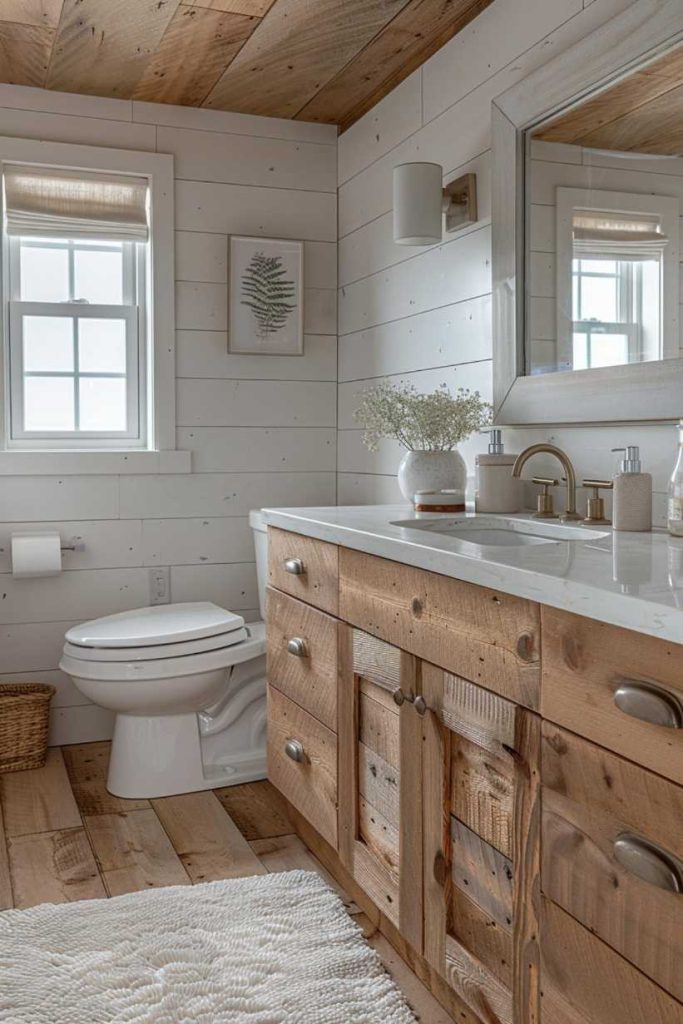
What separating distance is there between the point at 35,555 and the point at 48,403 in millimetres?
526

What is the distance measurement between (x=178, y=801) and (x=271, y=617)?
674 mm

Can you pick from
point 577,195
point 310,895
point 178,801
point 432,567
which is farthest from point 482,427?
point 178,801

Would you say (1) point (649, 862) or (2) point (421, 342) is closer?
(1) point (649, 862)

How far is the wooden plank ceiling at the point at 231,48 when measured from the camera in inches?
96.3

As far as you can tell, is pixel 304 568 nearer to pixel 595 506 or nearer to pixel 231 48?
pixel 595 506

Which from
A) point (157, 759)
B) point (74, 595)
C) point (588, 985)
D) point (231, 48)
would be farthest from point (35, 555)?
point (588, 985)

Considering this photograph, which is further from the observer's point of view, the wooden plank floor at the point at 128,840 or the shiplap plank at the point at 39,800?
the shiplap plank at the point at 39,800

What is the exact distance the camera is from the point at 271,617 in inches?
96.1

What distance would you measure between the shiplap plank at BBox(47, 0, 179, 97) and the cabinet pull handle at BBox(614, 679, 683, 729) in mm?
2131

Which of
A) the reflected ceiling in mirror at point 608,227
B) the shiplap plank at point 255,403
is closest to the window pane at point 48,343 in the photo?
the shiplap plank at point 255,403

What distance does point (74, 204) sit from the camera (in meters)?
3.10

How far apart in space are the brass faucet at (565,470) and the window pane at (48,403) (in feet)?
5.56

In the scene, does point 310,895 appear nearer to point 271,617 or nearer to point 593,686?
point 271,617

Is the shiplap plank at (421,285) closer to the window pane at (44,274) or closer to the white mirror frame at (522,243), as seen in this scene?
the white mirror frame at (522,243)
